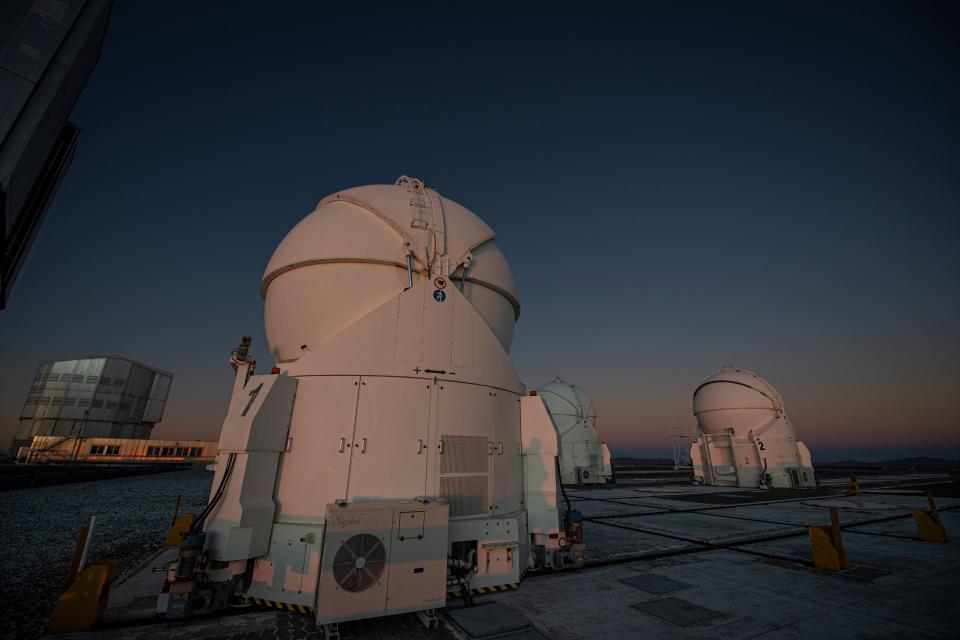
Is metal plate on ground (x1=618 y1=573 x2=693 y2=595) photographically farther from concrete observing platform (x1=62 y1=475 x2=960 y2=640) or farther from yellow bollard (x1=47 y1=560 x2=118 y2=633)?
yellow bollard (x1=47 y1=560 x2=118 y2=633)

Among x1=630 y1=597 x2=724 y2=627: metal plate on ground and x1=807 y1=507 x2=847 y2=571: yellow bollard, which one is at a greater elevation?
x1=807 y1=507 x2=847 y2=571: yellow bollard

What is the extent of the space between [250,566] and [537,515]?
194 inches

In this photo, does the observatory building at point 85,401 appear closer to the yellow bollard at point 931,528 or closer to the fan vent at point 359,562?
the fan vent at point 359,562

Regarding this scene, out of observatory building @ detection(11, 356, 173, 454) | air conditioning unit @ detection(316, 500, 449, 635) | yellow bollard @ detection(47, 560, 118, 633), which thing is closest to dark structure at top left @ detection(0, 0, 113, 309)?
yellow bollard @ detection(47, 560, 118, 633)

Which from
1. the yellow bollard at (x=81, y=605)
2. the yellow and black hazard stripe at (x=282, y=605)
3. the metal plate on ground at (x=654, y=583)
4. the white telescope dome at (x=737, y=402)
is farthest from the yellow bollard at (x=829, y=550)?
the white telescope dome at (x=737, y=402)

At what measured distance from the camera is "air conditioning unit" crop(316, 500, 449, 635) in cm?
453

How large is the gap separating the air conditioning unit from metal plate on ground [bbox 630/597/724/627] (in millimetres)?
3114

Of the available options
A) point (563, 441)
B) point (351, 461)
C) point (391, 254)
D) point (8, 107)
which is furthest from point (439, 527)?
point (563, 441)

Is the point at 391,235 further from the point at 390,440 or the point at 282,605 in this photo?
the point at 282,605

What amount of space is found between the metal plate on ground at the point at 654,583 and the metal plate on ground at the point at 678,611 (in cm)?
45

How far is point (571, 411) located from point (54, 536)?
91.6 ft

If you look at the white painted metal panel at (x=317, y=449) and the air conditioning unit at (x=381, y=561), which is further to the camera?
the white painted metal panel at (x=317, y=449)

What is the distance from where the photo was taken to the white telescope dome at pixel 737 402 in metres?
28.0

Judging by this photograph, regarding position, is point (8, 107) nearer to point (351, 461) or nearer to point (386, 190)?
point (386, 190)
